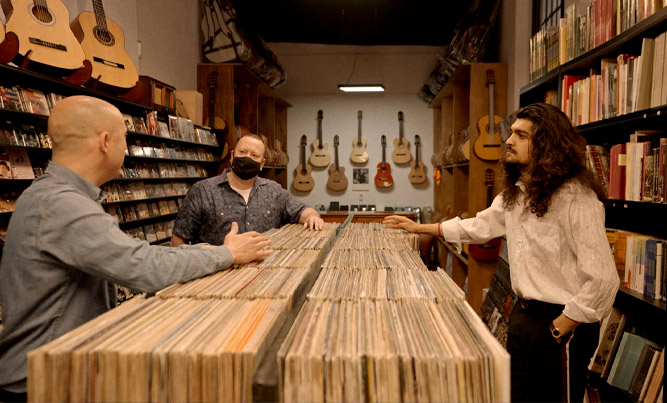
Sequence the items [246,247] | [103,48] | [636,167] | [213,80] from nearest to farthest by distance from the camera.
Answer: [246,247] → [636,167] → [103,48] → [213,80]

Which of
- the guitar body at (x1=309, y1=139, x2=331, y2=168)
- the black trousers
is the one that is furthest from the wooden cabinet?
the black trousers

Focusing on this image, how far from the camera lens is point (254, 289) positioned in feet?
3.89

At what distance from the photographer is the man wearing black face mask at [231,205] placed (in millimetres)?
2916

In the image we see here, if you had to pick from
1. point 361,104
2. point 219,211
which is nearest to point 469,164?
point 219,211

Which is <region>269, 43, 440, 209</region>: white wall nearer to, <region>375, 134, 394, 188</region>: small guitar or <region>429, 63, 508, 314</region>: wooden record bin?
<region>375, 134, 394, 188</region>: small guitar

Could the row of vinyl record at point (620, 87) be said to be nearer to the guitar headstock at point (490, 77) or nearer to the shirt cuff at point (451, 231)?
the shirt cuff at point (451, 231)

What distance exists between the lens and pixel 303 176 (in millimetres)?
8039

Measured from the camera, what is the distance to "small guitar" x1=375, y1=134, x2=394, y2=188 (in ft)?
→ 26.2

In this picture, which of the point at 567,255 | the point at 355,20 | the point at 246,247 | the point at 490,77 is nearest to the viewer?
the point at 246,247

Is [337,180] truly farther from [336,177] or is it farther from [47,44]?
[47,44]

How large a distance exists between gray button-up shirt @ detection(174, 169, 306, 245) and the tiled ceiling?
170 inches

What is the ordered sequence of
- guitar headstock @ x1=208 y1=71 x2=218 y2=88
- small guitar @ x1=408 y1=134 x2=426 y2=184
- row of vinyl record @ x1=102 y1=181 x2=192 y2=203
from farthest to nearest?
small guitar @ x1=408 y1=134 x2=426 y2=184, guitar headstock @ x1=208 y1=71 x2=218 y2=88, row of vinyl record @ x1=102 y1=181 x2=192 y2=203

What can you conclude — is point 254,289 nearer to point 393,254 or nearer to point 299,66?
point 393,254

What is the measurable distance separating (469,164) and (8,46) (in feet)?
12.6
